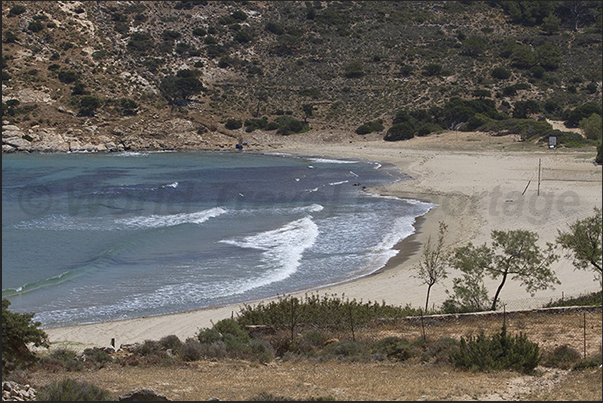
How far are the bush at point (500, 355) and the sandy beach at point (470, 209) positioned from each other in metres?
5.11

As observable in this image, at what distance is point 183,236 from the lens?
30.4 meters

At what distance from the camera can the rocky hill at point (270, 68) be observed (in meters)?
78.7

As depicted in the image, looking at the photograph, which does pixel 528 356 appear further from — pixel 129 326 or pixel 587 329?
pixel 129 326

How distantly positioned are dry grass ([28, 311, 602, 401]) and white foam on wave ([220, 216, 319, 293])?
29.8ft

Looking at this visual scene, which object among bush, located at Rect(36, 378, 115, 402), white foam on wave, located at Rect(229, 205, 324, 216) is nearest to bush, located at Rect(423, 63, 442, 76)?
white foam on wave, located at Rect(229, 205, 324, 216)

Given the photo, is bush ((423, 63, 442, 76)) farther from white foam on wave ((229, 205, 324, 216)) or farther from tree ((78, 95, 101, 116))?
white foam on wave ((229, 205, 324, 216))

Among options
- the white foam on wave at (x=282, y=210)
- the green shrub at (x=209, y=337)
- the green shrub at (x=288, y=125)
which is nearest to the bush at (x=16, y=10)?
the green shrub at (x=288, y=125)

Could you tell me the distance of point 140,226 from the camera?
33.2 metres

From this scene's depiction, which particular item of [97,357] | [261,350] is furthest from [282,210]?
[97,357]

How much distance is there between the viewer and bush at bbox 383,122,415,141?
73500 mm

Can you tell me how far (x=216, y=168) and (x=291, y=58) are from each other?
140 ft

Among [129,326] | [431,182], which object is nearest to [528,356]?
[129,326]

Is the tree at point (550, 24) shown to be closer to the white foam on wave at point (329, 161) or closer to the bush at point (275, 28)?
the bush at point (275, 28)

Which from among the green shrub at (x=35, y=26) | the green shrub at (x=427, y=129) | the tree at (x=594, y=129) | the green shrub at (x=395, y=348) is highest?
the green shrub at (x=35, y=26)
